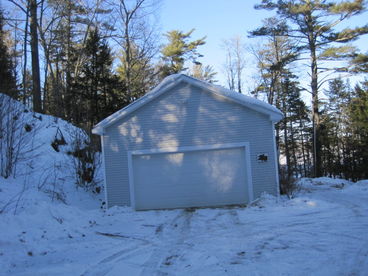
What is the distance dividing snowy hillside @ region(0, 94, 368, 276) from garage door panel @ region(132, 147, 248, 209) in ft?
2.66

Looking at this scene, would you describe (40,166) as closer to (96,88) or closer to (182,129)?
(182,129)

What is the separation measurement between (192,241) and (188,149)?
16.7ft

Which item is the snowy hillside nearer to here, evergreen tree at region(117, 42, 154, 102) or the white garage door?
the white garage door

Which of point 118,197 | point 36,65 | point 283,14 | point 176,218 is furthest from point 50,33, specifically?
point 176,218

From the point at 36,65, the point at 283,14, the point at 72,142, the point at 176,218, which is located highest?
the point at 283,14

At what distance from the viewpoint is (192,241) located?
19.8 feet

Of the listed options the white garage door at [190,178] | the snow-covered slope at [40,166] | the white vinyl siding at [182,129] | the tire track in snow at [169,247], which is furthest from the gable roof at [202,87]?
the tire track in snow at [169,247]

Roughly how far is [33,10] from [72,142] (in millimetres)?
10803

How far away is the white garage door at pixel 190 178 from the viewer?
1078 centimetres

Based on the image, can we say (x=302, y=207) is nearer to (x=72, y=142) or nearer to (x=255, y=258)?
(x=255, y=258)

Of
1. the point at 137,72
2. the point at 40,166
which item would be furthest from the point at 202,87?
the point at 137,72

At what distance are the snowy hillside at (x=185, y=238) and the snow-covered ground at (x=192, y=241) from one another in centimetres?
1

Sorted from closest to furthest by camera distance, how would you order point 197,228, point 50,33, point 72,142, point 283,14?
point 197,228
point 72,142
point 283,14
point 50,33

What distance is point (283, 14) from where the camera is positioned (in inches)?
885
